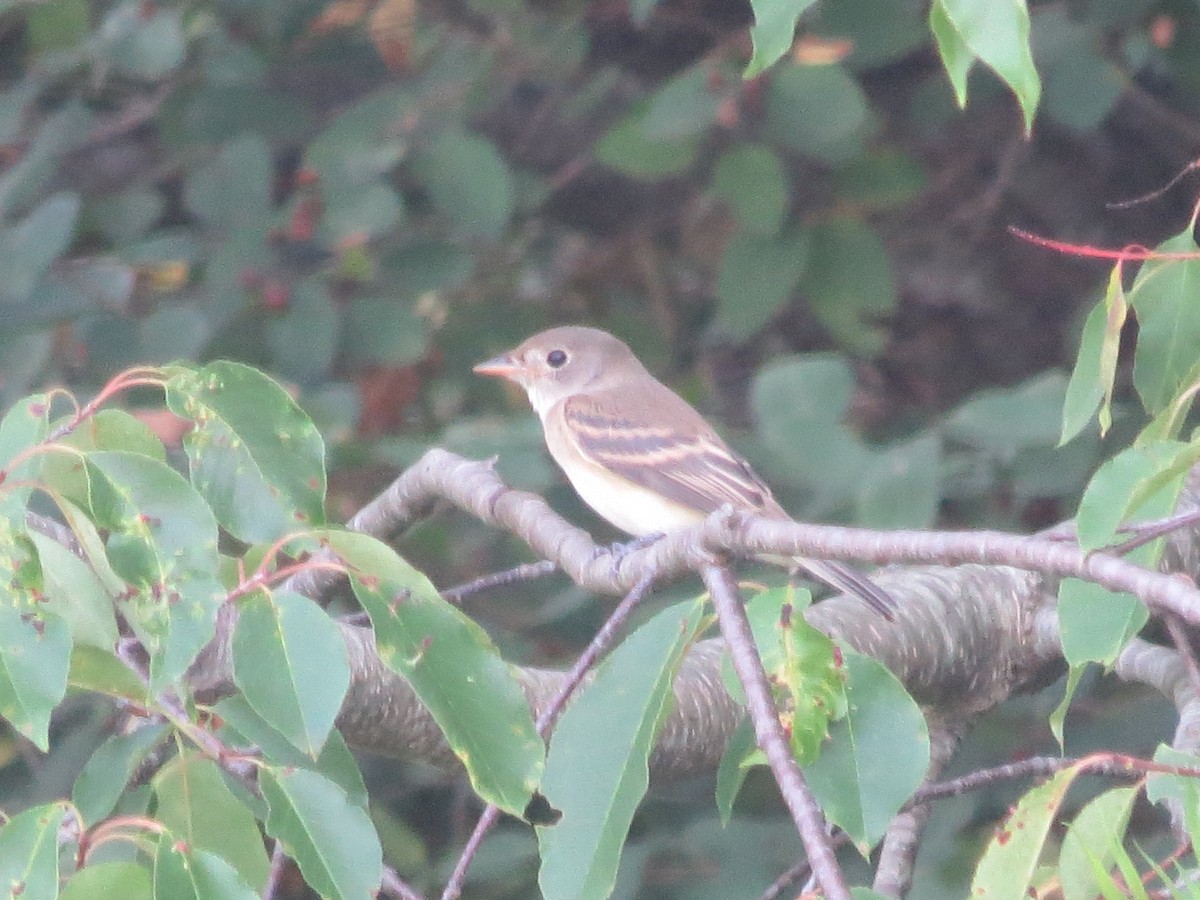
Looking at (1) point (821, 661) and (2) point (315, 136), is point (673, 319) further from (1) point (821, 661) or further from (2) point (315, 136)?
(1) point (821, 661)

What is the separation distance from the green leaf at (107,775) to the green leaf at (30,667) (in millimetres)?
296

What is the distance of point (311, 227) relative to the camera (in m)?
4.78

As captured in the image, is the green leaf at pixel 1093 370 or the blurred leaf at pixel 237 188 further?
the blurred leaf at pixel 237 188

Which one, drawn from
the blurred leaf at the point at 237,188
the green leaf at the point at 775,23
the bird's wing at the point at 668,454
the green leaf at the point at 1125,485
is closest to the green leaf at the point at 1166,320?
the green leaf at the point at 1125,485

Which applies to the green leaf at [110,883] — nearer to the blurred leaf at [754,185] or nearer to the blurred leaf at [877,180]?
the blurred leaf at [754,185]

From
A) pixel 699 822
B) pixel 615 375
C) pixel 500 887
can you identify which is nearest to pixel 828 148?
pixel 615 375

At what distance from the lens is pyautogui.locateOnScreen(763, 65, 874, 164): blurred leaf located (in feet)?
14.3

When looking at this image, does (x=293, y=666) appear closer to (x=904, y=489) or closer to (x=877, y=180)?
(x=904, y=489)

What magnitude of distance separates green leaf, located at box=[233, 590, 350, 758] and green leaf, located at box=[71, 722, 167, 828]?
1.13ft

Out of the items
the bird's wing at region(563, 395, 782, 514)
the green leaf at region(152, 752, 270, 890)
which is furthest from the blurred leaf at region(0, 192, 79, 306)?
the green leaf at region(152, 752, 270, 890)

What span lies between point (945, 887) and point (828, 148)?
1.89 m

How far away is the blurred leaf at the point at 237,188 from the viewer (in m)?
4.66

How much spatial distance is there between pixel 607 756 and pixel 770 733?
19 cm

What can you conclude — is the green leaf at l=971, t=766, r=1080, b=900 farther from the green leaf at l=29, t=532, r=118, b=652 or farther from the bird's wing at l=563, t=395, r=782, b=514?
the bird's wing at l=563, t=395, r=782, b=514
